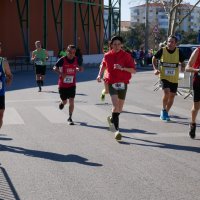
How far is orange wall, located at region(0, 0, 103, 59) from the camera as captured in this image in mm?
33750

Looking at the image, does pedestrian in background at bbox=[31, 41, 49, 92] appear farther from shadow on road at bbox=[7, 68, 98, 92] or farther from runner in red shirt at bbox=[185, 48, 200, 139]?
runner in red shirt at bbox=[185, 48, 200, 139]

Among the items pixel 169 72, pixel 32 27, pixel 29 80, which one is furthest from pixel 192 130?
pixel 32 27

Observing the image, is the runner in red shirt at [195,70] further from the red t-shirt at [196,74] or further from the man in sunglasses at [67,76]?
the man in sunglasses at [67,76]

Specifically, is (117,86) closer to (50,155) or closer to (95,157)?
(95,157)

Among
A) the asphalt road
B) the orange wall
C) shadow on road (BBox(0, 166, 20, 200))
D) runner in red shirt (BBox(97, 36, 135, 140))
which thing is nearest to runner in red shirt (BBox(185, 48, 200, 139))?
the asphalt road

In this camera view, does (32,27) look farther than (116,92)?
Yes

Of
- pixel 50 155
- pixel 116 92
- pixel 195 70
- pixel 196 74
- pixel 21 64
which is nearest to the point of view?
pixel 50 155

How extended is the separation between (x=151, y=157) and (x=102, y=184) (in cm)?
172

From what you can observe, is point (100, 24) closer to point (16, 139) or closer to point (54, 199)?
point (16, 139)

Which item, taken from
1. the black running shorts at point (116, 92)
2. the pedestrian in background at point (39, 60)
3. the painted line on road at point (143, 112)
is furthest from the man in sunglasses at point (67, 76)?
the pedestrian in background at point (39, 60)

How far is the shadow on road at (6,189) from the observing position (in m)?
5.57

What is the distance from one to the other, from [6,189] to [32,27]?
32074 mm

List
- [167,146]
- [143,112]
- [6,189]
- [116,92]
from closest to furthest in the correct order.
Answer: [6,189], [167,146], [116,92], [143,112]

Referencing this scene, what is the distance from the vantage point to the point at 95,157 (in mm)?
7617
